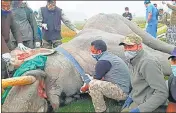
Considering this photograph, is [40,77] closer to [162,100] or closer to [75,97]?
[75,97]

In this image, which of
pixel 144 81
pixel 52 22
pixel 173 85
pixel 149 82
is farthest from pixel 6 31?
pixel 173 85

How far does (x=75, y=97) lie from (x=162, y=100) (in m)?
2.41

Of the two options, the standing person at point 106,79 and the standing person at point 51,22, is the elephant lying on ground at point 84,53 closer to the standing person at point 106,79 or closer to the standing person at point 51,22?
the standing person at point 106,79

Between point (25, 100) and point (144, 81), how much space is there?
2.05 meters

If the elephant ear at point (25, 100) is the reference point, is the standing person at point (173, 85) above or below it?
above

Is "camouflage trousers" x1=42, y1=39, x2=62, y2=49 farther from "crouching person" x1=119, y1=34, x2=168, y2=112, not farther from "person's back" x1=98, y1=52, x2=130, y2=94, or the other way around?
"crouching person" x1=119, y1=34, x2=168, y2=112

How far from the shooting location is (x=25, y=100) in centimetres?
747

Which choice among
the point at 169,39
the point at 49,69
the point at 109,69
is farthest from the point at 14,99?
the point at 169,39

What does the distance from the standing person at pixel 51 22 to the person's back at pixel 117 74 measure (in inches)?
149

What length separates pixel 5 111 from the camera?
294 inches

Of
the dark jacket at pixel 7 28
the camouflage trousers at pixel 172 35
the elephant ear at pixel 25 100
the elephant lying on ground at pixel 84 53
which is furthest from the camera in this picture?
the camouflage trousers at pixel 172 35

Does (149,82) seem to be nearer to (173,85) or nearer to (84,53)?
(173,85)

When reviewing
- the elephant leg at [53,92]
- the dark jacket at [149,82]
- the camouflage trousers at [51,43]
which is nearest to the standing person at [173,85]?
the dark jacket at [149,82]

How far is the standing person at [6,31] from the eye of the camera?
28.7 ft
